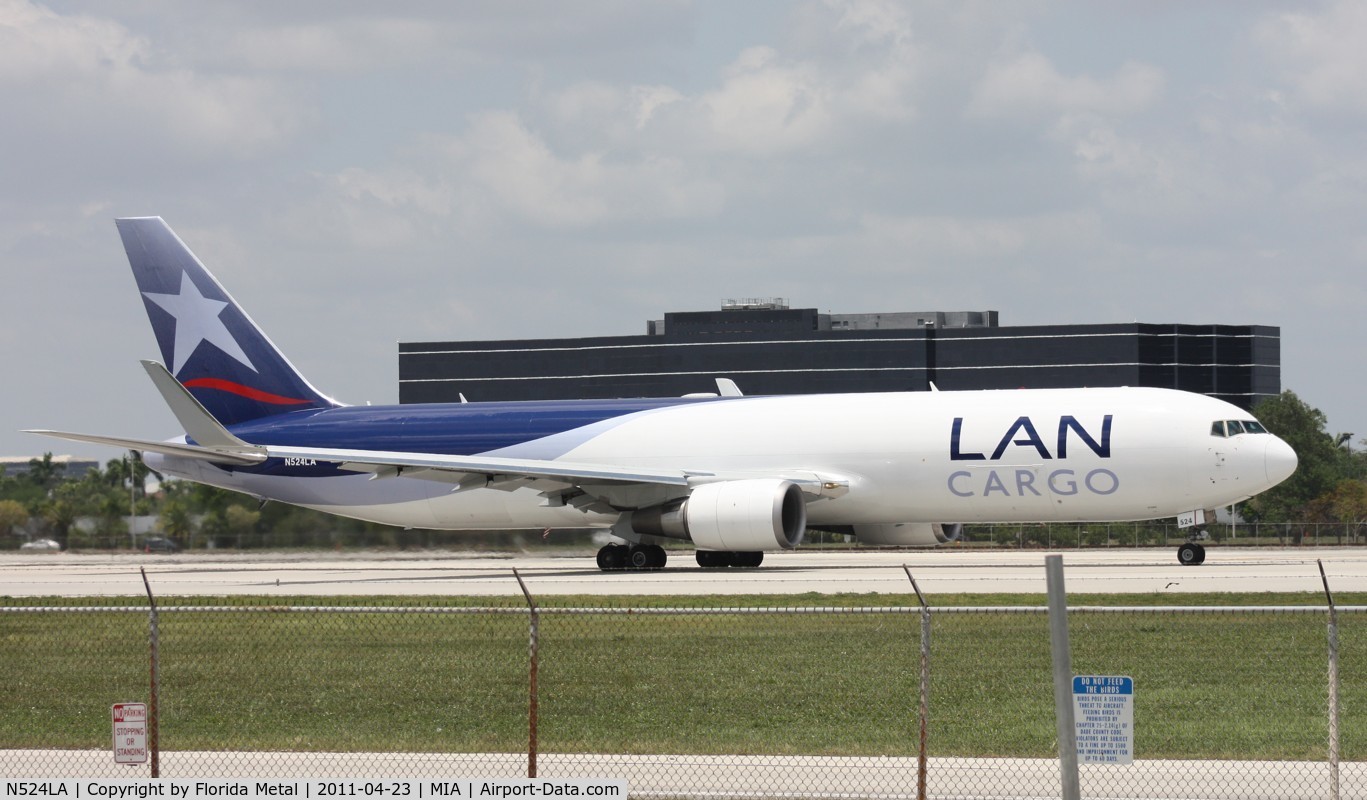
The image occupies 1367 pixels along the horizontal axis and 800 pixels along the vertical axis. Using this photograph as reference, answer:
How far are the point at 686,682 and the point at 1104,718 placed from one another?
7.48 metres

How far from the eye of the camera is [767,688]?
1808cm

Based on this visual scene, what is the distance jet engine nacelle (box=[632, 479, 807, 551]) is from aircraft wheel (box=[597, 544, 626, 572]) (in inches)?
79.8

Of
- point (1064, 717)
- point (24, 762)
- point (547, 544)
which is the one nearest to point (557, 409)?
point (547, 544)

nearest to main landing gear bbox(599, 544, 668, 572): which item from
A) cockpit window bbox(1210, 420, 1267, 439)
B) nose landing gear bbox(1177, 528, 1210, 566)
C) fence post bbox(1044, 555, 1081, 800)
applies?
nose landing gear bbox(1177, 528, 1210, 566)

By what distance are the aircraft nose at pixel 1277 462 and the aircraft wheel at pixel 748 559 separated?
37.8 ft

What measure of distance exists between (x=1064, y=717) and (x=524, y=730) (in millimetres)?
6410

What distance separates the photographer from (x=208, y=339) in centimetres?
4725

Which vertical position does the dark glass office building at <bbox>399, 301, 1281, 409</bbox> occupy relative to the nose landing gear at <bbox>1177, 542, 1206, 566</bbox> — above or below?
above

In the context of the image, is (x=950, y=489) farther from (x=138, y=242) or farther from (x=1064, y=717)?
(x=1064, y=717)

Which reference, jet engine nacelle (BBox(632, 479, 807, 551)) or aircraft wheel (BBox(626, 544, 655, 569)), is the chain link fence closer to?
jet engine nacelle (BBox(632, 479, 807, 551))

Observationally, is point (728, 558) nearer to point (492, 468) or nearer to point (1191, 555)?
point (492, 468)

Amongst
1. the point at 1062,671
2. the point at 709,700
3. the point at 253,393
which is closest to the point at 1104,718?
the point at 1062,671

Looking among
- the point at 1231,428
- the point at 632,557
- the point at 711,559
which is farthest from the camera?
the point at 711,559

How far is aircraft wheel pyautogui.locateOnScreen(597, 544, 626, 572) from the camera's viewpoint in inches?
1590
